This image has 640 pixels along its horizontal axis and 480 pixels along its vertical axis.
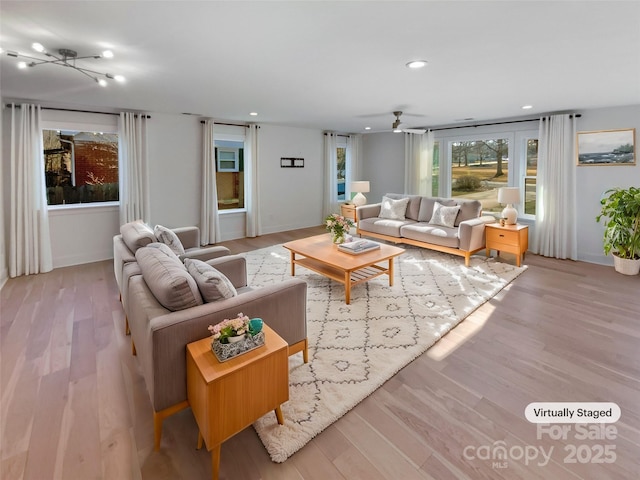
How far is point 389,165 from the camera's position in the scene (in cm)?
811

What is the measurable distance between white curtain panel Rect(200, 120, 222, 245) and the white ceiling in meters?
1.43

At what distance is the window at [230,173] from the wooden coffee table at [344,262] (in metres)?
2.94

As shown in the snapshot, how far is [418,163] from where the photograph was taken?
7211 mm

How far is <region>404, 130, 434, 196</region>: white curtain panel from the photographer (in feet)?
23.1

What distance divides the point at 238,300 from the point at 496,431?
1644 mm

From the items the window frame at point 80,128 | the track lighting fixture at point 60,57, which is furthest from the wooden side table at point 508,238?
the window frame at point 80,128

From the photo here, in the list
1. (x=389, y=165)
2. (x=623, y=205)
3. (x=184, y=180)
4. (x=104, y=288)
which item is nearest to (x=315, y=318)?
(x=104, y=288)

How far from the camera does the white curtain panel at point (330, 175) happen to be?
25.8 ft

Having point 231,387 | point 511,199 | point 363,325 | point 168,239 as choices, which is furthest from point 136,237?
point 511,199

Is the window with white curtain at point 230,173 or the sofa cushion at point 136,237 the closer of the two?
the sofa cushion at point 136,237

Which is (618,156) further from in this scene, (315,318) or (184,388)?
(184,388)

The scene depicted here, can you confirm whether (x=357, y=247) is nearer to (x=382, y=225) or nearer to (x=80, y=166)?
(x=382, y=225)

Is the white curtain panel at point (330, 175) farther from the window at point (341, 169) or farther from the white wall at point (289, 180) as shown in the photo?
the window at point (341, 169)

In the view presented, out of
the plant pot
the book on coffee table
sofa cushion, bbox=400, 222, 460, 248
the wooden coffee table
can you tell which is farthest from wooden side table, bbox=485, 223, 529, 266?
the book on coffee table
